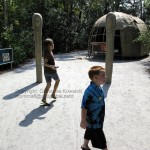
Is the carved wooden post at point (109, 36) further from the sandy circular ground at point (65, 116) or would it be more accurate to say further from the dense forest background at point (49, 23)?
the dense forest background at point (49, 23)

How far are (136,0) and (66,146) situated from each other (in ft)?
138

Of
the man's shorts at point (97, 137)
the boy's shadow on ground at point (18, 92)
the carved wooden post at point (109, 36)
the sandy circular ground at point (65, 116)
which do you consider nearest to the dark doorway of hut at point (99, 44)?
the sandy circular ground at point (65, 116)

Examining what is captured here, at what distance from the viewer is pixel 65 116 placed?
6.04m

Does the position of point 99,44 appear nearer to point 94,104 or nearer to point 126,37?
point 126,37

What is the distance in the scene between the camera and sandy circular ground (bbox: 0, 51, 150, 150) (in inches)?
185

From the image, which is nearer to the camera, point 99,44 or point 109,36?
point 109,36

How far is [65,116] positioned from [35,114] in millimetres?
642

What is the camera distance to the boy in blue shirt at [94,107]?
12.0 feet

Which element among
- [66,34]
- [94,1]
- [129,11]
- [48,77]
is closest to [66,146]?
[48,77]

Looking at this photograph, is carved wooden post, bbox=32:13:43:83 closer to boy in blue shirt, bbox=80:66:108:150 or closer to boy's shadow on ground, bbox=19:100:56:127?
boy's shadow on ground, bbox=19:100:56:127

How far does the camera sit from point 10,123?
562cm

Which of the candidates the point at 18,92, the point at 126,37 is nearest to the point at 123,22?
the point at 126,37

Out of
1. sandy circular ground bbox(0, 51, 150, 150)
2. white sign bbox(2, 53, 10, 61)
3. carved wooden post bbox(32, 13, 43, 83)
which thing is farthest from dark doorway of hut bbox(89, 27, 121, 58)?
carved wooden post bbox(32, 13, 43, 83)

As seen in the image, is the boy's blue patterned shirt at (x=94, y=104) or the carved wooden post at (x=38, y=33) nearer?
the boy's blue patterned shirt at (x=94, y=104)
